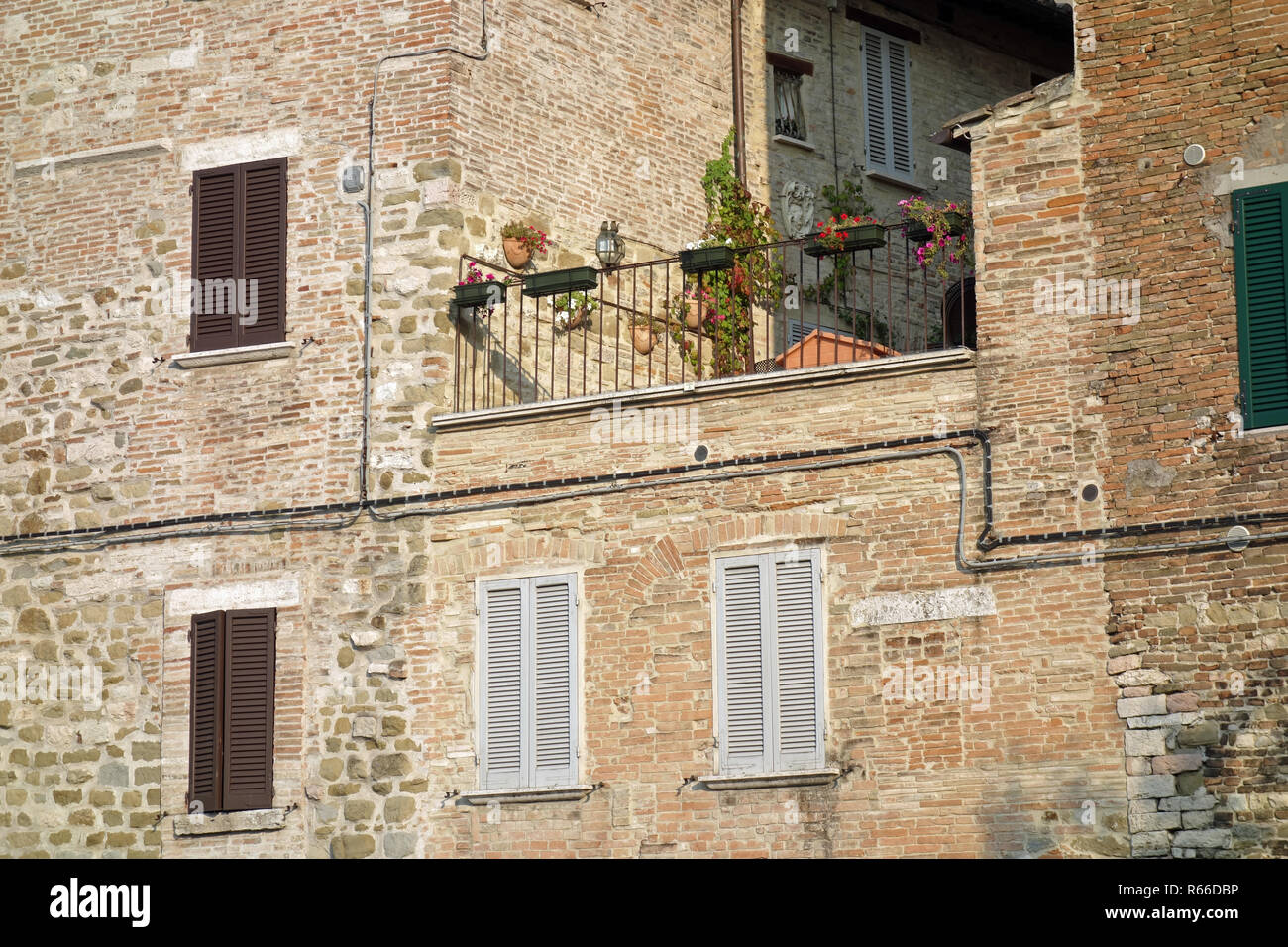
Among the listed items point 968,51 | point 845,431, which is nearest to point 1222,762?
point 845,431

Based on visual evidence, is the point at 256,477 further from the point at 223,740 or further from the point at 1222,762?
the point at 1222,762

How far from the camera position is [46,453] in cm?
1881

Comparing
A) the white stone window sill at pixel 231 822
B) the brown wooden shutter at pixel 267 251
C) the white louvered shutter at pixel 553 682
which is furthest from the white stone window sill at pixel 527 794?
the brown wooden shutter at pixel 267 251

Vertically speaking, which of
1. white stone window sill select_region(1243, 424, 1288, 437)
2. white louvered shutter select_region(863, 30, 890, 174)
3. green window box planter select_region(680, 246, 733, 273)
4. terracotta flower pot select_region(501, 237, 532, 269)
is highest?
white louvered shutter select_region(863, 30, 890, 174)

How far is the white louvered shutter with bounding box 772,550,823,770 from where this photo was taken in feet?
52.5

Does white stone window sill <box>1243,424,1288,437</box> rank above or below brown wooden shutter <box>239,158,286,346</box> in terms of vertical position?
below

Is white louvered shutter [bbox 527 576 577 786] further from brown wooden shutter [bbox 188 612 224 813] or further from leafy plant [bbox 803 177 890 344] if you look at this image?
leafy plant [bbox 803 177 890 344]

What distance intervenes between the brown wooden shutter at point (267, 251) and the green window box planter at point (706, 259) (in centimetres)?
350

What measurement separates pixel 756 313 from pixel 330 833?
7173mm

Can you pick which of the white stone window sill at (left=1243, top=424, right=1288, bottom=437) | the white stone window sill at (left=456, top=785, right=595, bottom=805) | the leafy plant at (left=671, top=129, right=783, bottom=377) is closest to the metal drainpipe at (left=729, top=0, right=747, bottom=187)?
the leafy plant at (left=671, top=129, right=783, bottom=377)

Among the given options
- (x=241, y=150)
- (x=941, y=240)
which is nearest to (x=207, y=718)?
(x=241, y=150)

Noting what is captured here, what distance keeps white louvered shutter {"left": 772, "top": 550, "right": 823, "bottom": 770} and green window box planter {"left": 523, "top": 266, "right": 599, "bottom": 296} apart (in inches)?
119

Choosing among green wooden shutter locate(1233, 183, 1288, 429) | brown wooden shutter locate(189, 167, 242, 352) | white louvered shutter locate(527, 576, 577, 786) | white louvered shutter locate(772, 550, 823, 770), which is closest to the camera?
green wooden shutter locate(1233, 183, 1288, 429)

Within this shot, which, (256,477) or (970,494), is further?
(256,477)
